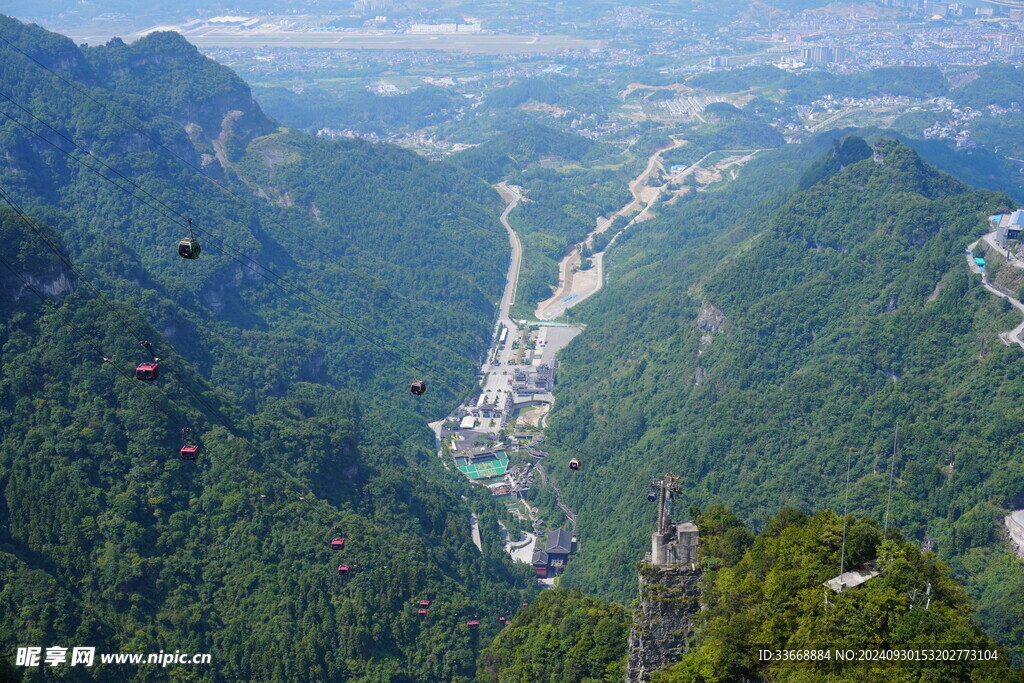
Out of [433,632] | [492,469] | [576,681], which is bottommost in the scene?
[492,469]

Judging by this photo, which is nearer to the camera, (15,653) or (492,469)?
(15,653)

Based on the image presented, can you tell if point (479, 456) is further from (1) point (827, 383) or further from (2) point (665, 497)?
(2) point (665, 497)

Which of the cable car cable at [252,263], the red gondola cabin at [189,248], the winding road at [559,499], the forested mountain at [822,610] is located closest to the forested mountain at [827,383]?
the winding road at [559,499]

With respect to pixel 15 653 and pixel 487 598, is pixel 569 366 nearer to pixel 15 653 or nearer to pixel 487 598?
pixel 487 598

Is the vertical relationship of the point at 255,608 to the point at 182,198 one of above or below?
below

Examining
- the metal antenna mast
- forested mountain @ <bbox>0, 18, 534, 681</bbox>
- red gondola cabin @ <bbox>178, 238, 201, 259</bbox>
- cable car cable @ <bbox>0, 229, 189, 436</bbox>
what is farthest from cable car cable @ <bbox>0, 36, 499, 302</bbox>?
the metal antenna mast

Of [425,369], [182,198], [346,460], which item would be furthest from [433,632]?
[182,198]

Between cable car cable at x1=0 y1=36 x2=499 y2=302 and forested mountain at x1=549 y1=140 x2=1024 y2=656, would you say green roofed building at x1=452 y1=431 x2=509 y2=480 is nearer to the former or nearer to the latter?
forested mountain at x1=549 y1=140 x2=1024 y2=656
